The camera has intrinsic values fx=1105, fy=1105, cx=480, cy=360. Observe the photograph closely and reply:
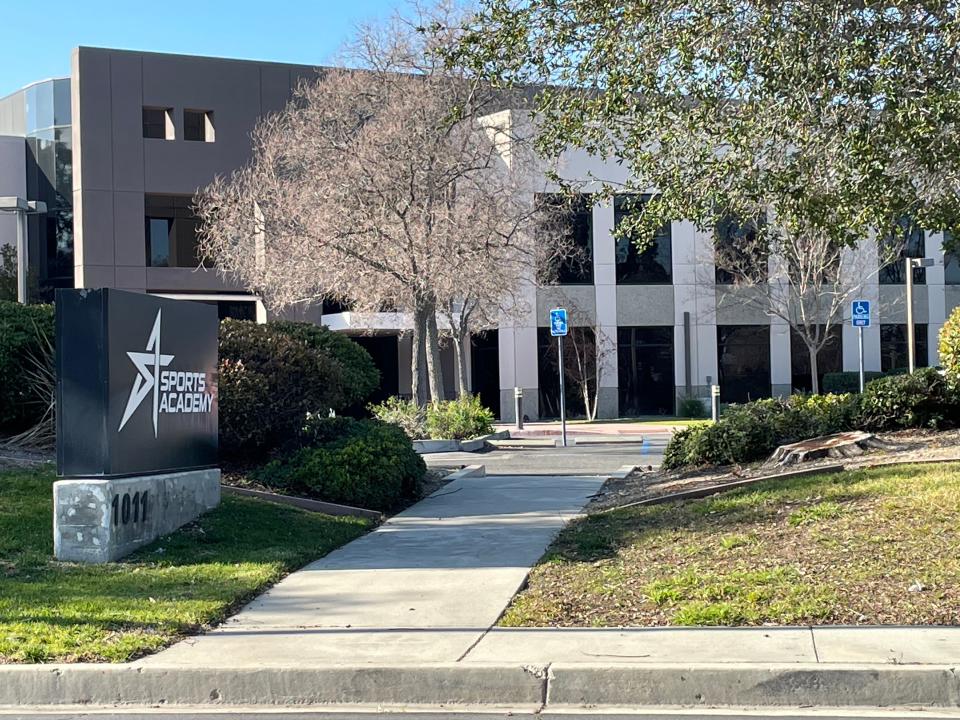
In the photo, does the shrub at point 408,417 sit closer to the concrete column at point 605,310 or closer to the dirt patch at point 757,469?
the dirt patch at point 757,469

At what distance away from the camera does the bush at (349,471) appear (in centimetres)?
1297

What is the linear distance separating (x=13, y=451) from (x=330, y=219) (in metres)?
11.1

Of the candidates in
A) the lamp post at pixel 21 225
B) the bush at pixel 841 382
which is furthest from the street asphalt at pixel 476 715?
the bush at pixel 841 382

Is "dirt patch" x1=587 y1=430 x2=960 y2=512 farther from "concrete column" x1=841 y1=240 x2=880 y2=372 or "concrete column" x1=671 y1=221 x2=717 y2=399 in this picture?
"concrete column" x1=671 y1=221 x2=717 y2=399

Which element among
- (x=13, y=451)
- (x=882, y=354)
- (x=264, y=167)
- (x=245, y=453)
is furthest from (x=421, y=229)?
(x=882, y=354)

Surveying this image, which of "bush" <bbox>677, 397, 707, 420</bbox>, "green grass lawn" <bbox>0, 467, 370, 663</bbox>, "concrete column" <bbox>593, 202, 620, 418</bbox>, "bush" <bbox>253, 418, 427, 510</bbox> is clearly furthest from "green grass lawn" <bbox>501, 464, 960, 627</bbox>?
"concrete column" <bbox>593, 202, 620, 418</bbox>

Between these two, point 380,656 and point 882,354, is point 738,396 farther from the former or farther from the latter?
point 380,656

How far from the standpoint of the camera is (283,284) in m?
25.4

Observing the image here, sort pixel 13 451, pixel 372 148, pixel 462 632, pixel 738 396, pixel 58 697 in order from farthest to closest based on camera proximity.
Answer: pixel 738 396 < pixel 372 148 < pixel 13 451 < pixel 462 632 < pixel 58 697

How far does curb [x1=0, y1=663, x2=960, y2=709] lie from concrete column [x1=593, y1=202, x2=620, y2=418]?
29735mm

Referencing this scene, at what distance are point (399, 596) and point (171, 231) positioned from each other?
31.2 m

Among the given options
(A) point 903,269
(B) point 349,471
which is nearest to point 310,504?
(B) point 349,471

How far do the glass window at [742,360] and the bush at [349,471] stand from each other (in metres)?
24.6

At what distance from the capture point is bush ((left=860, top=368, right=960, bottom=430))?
15.4 meters
